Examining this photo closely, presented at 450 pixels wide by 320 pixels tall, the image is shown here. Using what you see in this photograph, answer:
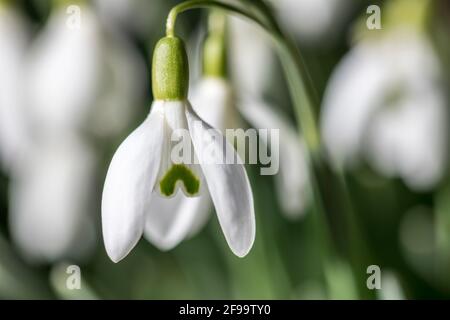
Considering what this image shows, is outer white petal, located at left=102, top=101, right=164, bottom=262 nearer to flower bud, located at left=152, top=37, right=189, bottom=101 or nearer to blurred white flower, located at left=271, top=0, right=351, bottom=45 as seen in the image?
flower bud, located at left=152, top=37, right=189, bottom=101

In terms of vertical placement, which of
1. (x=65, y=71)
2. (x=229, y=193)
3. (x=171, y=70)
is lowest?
(x=229, y=193)

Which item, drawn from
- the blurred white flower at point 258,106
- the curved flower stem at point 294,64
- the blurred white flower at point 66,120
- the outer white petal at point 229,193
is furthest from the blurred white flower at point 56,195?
the outer white petal at point 229,193

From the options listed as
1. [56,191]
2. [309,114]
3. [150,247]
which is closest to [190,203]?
[309,114]

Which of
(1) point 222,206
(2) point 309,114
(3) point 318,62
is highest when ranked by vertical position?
(3) point 318,62

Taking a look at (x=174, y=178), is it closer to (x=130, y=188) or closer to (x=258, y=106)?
(x=130, y=188)

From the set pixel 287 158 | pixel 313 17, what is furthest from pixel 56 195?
pixel 313 17

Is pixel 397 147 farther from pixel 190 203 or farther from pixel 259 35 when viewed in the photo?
pixel 190 203
